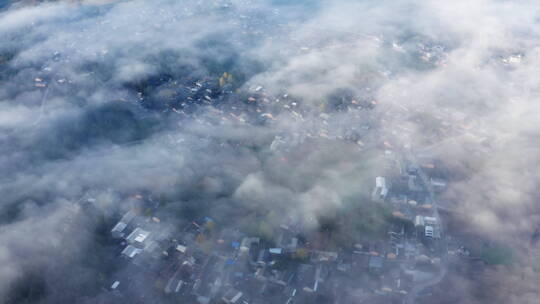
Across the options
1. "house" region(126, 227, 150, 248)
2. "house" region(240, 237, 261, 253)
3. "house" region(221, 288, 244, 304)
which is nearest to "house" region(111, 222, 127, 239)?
"house" region(126, 227, 150, 248)

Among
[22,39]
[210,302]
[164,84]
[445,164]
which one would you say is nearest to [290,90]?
[164,84]

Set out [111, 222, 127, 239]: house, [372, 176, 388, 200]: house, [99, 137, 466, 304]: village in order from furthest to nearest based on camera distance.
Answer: [372, 176, 388, 200]: house
[111, 222, 127, 239]: house
[99, 137, 466, 304]: village

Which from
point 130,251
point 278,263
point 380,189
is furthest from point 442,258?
point 130,251

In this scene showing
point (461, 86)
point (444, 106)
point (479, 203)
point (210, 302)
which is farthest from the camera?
point (461, 86)

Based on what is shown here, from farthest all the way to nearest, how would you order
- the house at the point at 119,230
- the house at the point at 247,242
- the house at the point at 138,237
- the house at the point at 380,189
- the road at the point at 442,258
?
the house at the point at 380,189 < the house at the point at 119,230 < the house at the point at 138,237 < the house at the point at 247,242 < the road at the point at 442,258

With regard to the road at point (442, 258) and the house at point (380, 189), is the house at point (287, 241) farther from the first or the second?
the road at point (442, 258)

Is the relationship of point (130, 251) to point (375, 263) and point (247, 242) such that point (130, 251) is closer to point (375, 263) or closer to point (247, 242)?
point (247, 242)

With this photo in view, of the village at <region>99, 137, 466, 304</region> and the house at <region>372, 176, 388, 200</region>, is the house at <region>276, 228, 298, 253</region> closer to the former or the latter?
the village at <region>99, 137, 466, 304</region>

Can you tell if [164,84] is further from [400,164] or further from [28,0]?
[28,0]

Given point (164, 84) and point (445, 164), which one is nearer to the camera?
point (445, 164)

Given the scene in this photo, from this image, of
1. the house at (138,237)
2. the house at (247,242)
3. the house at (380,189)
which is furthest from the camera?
the house at (380,189)

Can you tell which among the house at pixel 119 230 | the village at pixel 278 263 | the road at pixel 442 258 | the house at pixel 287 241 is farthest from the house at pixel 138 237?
the road at pixel 442 258
